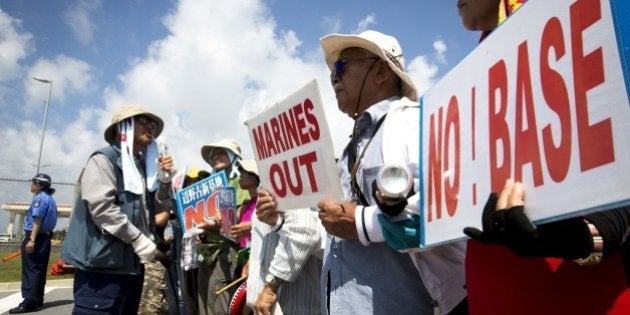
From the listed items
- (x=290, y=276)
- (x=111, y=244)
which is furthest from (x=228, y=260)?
(x=290, y=276)

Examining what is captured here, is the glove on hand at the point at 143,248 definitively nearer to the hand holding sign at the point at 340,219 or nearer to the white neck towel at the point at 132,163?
the white neck towel at the point at 132,163


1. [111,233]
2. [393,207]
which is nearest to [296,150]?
[393,207]

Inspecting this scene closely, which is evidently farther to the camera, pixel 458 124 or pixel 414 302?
pixel 414 302

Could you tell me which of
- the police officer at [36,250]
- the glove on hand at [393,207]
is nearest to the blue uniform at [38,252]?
the police officer at [36,250]

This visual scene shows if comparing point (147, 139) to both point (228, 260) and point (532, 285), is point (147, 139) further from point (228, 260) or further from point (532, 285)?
point (532, 285)

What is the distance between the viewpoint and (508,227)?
2.86ft

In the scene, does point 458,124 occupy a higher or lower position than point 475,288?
higher

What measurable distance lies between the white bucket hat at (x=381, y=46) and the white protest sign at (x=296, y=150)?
0.35 meters

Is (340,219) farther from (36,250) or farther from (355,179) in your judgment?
(36,250)

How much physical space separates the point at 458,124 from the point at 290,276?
168 centimetres

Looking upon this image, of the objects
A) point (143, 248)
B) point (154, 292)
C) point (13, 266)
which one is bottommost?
point (13, 266)

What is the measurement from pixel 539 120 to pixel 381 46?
122 cm

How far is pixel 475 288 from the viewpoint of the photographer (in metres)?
1.30

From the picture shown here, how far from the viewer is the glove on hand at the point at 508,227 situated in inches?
33.5
